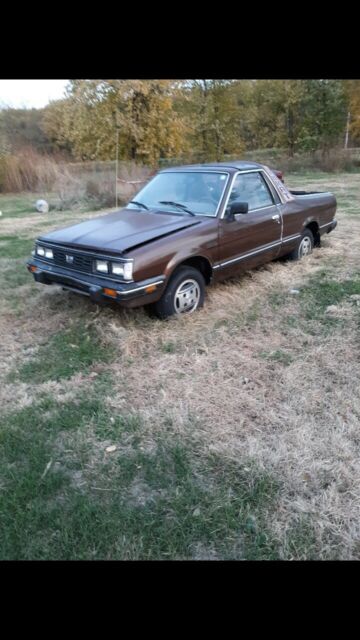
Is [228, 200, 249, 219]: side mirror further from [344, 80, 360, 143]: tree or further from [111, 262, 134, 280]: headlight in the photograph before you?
[344, 80, 360, 143]: tree

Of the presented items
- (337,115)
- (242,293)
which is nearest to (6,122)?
(337,115)

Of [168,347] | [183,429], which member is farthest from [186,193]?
[183,429]

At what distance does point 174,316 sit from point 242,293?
1.21m

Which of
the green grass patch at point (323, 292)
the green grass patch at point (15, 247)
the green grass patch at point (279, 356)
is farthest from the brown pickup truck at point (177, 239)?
the green grass patch at point (15, 247)

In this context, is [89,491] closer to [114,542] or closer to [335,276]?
[114,542]

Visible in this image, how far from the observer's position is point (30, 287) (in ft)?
19.0

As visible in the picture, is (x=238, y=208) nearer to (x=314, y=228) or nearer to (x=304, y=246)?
(x=304, y=246)

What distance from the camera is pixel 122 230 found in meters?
4.38

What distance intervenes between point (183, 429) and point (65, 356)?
1.54m

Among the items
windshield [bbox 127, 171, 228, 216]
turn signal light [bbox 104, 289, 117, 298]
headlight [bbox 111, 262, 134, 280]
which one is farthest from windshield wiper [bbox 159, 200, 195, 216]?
turn signal light [bbox 104, 289, 117, 298]

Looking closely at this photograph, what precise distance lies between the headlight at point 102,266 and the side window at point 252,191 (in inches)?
70.7

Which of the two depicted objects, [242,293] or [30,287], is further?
[30,287]

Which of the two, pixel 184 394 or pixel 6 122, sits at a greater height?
pixel 6 122

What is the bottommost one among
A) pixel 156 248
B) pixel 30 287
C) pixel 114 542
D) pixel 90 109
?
pixel 114 542
